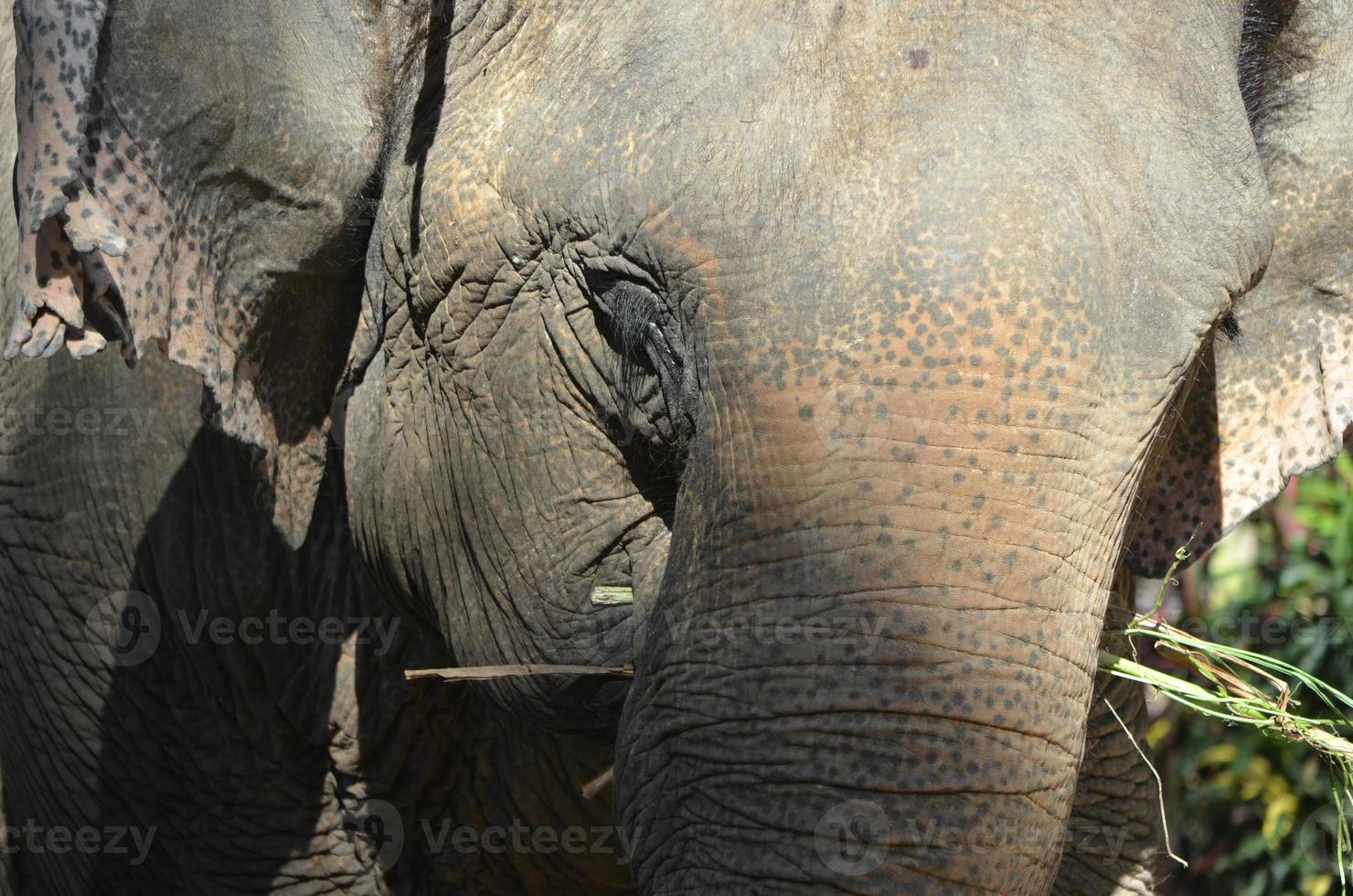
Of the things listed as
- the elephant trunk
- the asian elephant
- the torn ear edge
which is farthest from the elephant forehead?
the torn ear edge

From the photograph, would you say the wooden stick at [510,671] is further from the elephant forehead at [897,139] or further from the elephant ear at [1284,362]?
the elephant ear at [1284,362]

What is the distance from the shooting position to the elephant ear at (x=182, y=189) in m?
1.63

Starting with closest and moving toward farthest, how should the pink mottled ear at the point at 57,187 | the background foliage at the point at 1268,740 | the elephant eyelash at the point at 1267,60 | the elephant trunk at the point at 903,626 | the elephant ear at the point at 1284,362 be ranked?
the elephant trunk at the point at 903,626, the pink mottled ear at the point at 57,187, the elephant eyelash at the point at 1267,60, the elephant ear at the point at 1284,362, the background foliage at the point at 1268,740

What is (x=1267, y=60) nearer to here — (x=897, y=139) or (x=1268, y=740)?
(x=897, y=139)

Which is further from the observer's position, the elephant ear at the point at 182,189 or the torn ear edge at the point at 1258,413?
the torn ear edge at the point at 1258,413

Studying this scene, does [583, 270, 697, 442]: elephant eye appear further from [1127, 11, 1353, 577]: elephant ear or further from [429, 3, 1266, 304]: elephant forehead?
[1127, 11, 1353, 577]: elephant ear

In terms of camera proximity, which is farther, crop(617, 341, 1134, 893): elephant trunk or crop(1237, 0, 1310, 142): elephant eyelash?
crop(1237, 0, 1310, 142): elephant eyelash

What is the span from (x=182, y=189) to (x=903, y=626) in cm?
93

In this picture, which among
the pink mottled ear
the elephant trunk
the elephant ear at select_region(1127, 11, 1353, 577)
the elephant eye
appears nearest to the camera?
the elephant trunk

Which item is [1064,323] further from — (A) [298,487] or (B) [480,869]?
(B) [480,869]

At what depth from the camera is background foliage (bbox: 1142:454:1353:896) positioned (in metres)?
3.91

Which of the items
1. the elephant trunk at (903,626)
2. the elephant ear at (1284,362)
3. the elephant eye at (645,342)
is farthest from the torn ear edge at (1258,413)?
the elephant eye at (645,342)

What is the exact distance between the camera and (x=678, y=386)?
1517 mm

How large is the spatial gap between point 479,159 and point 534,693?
0.57 metres
